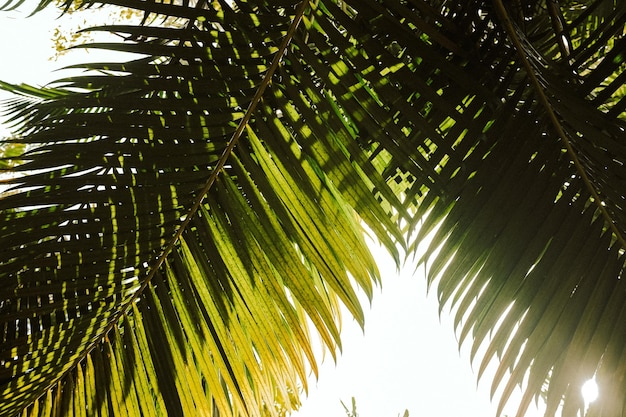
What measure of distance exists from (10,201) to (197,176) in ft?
0.96

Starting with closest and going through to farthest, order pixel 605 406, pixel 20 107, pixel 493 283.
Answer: pixel 605 406
pixel 493 283
pixel 20 107

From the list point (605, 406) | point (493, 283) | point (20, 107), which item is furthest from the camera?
point (20, 107)

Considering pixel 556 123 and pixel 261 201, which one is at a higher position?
pixel 261 201

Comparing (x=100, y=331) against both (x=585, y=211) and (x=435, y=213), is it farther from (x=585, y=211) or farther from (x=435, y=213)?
(x=585, y=211)

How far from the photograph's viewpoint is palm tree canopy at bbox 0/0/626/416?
77 cm

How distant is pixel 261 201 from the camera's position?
0.81 m

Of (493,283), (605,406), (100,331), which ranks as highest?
(100,331)

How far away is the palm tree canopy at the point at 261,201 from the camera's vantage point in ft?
2.53

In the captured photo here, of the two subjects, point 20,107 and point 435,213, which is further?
point 20,107

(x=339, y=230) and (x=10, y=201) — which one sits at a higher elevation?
(x=10, y=201)

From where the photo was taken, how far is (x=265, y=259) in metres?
0.81

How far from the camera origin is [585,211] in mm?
748

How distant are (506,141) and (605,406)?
0.39 meters

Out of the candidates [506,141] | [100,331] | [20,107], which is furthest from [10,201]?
[20,107]
